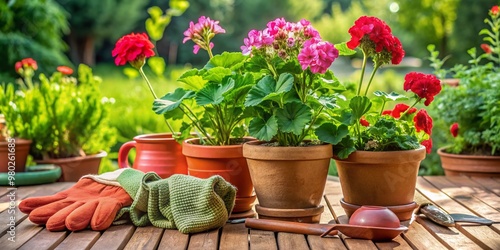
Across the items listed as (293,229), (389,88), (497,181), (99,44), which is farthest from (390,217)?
(99,44)

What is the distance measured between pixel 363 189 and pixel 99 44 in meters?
19.2

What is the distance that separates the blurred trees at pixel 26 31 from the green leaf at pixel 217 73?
182 inches

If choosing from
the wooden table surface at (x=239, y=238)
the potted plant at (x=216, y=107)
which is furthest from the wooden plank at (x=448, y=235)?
the potted plant at (x=216, y=107)

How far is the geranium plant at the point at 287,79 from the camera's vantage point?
219 centimetres

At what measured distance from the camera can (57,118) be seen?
354 cm

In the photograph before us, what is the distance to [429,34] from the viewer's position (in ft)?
50.5

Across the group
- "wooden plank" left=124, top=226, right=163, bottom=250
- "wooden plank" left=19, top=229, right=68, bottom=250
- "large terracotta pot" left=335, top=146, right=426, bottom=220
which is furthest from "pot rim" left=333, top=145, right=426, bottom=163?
"wooden plank" left=19, top=229, right=68, bottom=250

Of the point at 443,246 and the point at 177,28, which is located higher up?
the point at 177,28

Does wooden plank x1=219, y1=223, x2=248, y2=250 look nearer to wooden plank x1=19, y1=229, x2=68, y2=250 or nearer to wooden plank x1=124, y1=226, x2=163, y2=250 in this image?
wooden plank x1=124, y1=226, x2=163, y2=250

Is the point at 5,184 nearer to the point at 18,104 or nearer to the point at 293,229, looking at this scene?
the point at 18,104

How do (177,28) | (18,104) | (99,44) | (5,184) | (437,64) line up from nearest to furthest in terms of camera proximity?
(5,184), (18,104), (437,64), (99,44), (177,28)

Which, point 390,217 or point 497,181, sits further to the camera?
point 497,181

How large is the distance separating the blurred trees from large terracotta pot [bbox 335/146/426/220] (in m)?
4.95

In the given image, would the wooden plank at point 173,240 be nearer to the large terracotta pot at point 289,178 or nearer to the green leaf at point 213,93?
the large terracotta pot at point 289,178
